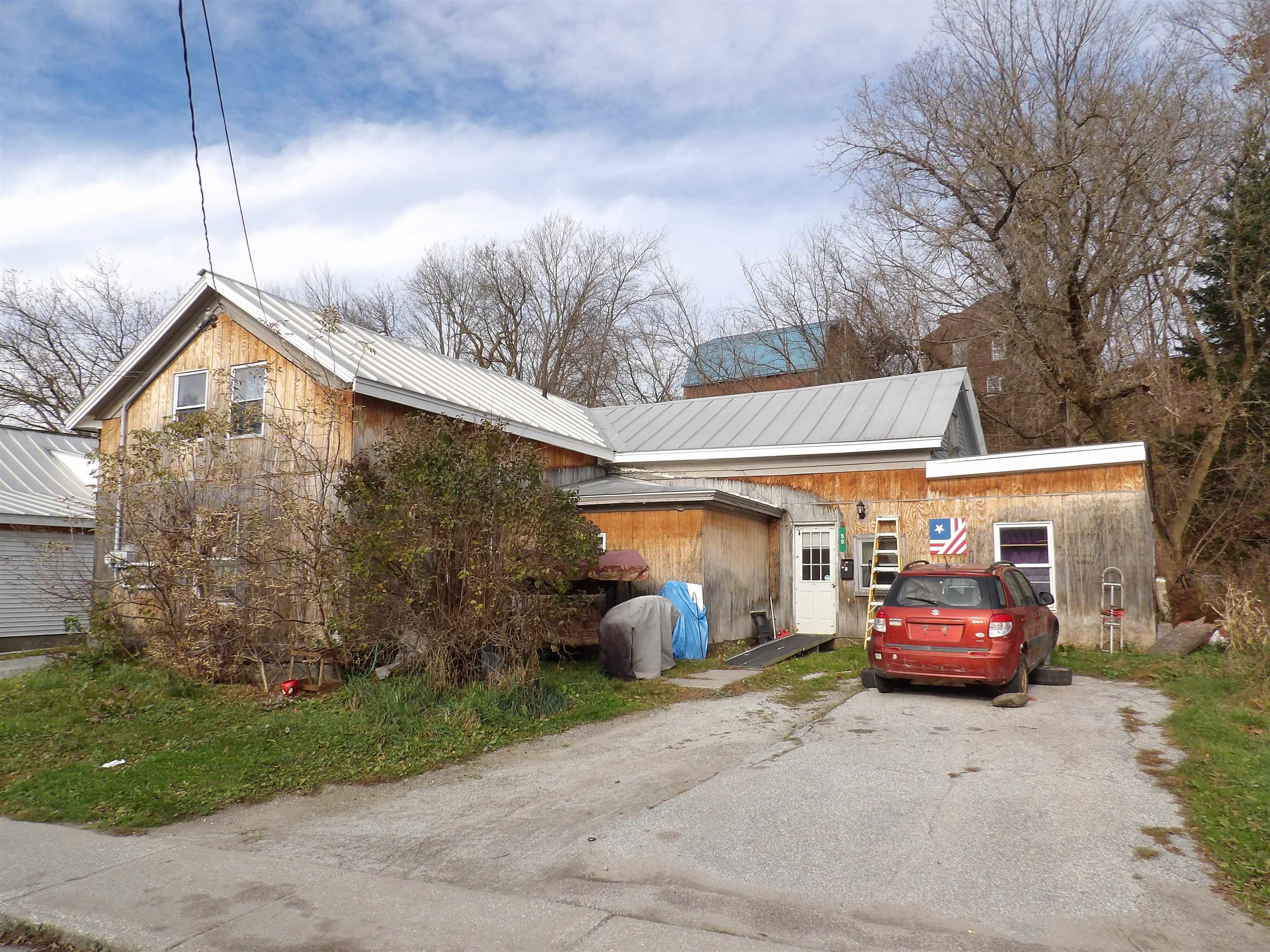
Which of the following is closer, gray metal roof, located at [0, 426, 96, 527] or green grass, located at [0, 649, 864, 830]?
green grass, located at [0, 649, 864, 830]

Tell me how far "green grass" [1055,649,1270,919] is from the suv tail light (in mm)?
1760

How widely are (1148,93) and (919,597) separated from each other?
57.0ft

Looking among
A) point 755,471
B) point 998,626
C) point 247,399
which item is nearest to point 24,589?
point 247,399

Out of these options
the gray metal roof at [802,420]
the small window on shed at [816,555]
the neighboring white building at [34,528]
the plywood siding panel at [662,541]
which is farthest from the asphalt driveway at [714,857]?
the neighboring white building at [34,528]

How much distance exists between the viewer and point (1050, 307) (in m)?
21.7

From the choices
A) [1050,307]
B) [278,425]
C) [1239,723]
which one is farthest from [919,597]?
[1050,307]

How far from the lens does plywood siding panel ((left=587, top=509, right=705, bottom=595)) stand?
14.4 m

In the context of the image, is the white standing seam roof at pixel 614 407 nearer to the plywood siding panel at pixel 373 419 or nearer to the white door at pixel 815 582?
the plywood siding panel at pixel 373 419

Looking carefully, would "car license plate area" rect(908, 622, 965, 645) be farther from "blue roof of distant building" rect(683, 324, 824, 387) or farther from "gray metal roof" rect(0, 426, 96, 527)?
"blue roof of distant building" rect(683, 324, 824, 387)

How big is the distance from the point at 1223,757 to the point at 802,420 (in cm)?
1193

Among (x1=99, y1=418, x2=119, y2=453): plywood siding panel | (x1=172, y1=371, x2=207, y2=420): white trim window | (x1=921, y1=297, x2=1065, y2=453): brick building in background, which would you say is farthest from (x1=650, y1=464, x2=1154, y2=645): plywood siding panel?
(x1=99, y1=418, x2=119, y2=453): plywood siding panel

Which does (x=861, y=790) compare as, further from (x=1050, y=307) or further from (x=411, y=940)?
(x=1050, y=307)

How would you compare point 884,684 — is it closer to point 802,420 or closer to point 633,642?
point 633,642

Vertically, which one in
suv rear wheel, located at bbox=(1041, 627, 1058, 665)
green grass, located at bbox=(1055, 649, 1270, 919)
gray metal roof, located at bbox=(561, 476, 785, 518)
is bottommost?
green grass, located at bbox=(1055, 649, 1270, 919)
